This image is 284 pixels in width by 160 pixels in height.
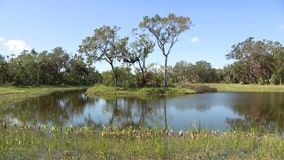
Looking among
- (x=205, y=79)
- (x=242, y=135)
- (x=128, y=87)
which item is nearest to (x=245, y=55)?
(x=205, y=79)

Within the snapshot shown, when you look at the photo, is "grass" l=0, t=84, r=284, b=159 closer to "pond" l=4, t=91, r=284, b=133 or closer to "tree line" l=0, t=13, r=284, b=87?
"pond" l=4, t=91, r=284, b=133

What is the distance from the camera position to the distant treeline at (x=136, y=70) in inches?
1855

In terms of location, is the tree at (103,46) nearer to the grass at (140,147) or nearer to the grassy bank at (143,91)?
the grassy bank at (143,91)

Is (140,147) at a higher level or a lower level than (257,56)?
lower

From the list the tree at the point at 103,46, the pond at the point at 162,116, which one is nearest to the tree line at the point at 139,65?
the tree at the point at 103,46

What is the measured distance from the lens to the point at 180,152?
7109 millimetres

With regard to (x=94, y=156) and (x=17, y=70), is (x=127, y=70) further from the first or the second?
(x=94, y=156)

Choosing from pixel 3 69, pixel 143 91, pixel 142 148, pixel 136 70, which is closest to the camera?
pixel 142 148

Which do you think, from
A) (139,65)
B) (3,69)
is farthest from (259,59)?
(3,69)

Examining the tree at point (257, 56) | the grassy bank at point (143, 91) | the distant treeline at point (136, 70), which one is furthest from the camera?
the tree at point (257, 56)

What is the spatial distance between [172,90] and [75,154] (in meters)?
32.5

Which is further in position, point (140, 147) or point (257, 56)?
point (257, 56)

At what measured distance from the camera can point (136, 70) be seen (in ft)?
152

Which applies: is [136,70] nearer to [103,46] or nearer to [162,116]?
[103,46]
